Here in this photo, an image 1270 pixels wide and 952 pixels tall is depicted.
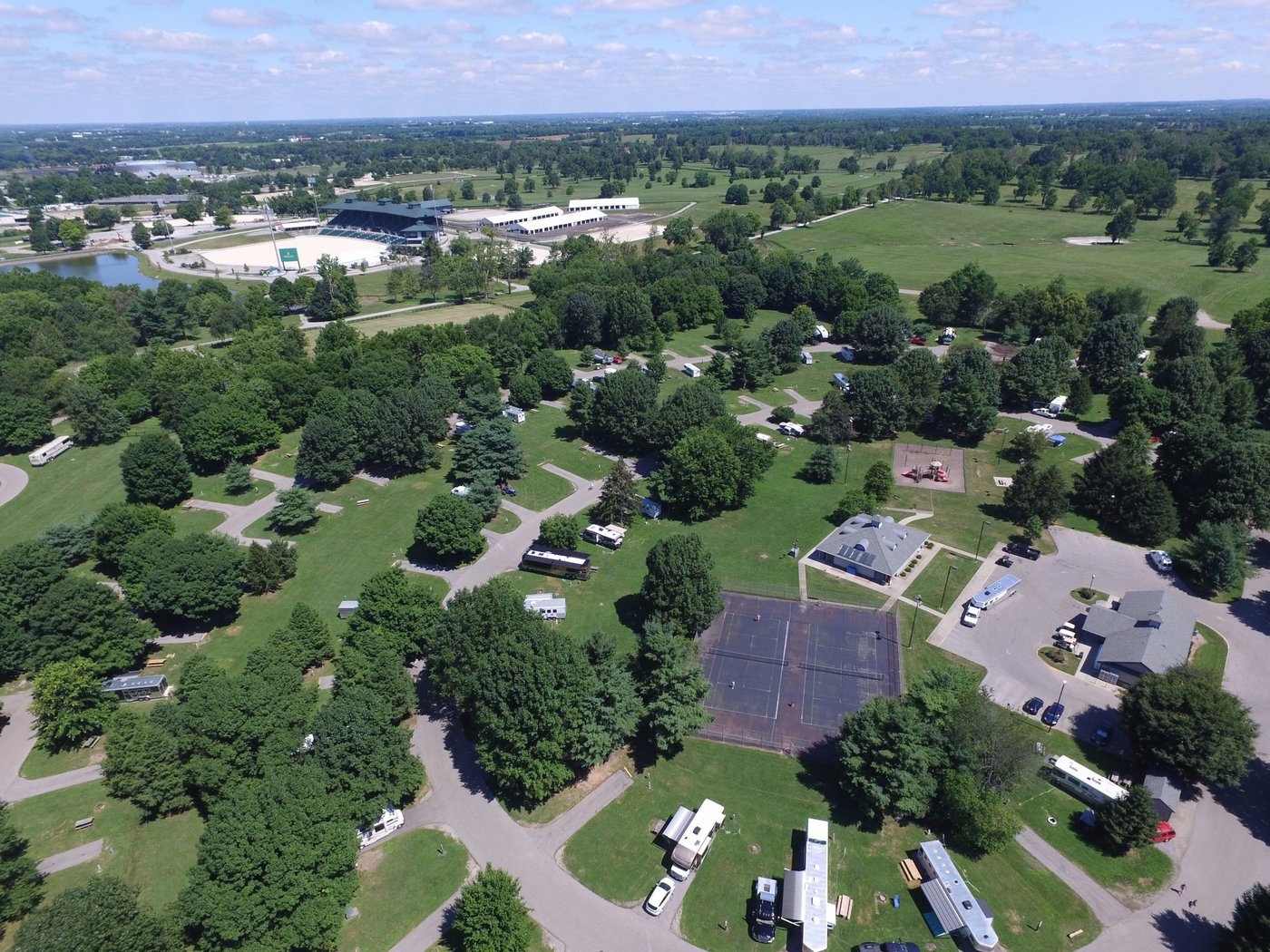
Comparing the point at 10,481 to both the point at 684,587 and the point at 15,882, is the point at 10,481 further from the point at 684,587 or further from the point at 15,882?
the point at 684,587

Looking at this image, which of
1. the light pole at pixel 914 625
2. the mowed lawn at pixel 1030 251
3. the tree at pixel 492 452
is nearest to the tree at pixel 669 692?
the light pole at pixel 914 625

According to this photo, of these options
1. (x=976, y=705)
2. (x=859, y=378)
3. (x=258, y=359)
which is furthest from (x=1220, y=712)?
(x=258, y=359)

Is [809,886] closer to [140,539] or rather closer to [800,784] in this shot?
[800,784]

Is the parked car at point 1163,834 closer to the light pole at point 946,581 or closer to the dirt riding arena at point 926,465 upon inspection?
the light pole at point 946,581

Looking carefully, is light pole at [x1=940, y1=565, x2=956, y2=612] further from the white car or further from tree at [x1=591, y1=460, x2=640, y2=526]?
the white car

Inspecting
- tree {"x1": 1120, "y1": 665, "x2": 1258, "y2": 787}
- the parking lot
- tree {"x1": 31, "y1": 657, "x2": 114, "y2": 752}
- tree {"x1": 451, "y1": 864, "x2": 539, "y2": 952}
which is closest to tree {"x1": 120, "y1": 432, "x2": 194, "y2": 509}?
tree {"x1": 31, "y1": 657, "x2": 114, "y2": 752}

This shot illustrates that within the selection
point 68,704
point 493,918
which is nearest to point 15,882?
point 68,704

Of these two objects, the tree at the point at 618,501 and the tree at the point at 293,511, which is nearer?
the tree at the point at 293,511
